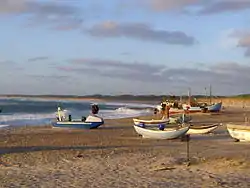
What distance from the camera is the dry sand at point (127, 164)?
1295 centimetres

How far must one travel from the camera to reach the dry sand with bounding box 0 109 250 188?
42.5 feet

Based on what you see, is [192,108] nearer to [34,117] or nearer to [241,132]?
[34,117]

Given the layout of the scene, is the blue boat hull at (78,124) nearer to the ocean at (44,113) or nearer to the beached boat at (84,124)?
the beached boat at (84,124)

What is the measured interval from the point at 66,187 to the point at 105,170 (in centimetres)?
284

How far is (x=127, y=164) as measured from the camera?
53.3 ft

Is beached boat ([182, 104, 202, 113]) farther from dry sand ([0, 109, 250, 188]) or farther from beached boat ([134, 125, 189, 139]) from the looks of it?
dry sand ([0, 109, 250, 188])

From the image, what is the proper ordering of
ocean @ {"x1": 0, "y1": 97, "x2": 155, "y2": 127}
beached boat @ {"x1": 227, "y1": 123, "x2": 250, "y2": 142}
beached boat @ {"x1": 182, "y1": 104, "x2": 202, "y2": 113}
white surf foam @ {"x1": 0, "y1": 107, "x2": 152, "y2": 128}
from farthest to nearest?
beached boat @ {"x1": 182, "y1": 104, "x2": 202, "y2": 113} < ocean @ {"x1": 0, "y1": 97, "x2": 155, "y2": 127} < white surf foam @ {"x1": 0, "y1": 107, "x2": 152, "y2": 128} < beached boat @ {"x1": 227, "y1": 123, "x2": 250, "y2": 142}

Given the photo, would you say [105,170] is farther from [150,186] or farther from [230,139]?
[230,139]

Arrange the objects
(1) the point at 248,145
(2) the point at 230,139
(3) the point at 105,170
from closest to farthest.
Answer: (3) the point at 105,170 → (1) the point at 248,145 → (2) the point at 230,139

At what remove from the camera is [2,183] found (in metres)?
12.8

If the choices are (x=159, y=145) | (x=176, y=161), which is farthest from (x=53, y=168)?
(x=159, y=145)

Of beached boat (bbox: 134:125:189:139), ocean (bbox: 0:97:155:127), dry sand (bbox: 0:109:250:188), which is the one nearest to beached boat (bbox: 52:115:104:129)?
ocean (bbox: 0:97:155:127)

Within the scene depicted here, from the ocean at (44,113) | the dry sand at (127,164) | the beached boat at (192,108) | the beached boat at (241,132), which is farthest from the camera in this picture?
the beached boat at (192,108)

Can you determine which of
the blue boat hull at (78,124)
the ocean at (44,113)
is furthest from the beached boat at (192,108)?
the blue boat hull at (78,124)
